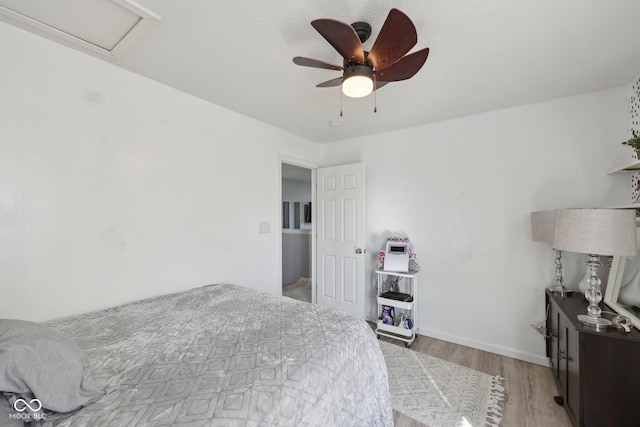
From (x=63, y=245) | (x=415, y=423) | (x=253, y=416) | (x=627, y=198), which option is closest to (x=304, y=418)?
(x=253, y=416)

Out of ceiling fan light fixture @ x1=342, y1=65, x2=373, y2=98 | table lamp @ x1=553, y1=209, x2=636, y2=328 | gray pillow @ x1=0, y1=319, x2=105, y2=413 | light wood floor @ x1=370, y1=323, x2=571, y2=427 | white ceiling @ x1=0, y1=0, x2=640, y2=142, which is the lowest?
light wood floor @ x1=370, y1=323, x2=571, y2=427

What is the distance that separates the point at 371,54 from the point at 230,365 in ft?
5.21

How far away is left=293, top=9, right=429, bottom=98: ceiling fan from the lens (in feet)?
3.77

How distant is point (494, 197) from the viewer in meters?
2.63

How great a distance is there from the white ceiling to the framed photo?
47.9 inches

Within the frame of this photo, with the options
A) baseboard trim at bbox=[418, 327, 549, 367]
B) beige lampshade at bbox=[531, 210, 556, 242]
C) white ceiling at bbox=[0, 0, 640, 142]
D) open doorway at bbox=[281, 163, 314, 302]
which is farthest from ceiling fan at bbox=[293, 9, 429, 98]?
open doorway at bbox=[281, 163, 314, 302]

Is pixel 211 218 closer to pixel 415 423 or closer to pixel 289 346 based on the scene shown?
pixel 289 346

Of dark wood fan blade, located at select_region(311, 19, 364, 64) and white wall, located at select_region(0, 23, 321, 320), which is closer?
dark wood fan blade, located at select_region(311, 19, 364, 64)

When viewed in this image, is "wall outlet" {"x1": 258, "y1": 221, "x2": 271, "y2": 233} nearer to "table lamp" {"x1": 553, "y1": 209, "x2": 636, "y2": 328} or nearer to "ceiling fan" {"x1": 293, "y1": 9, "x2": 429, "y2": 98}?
"ceiling fan" {"x1": 293, "y1": 9, "x2": 429, "y2": 98}

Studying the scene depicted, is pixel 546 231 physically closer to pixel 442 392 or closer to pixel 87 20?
pixel 442 392

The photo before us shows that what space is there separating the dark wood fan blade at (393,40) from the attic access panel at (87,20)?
45.2 inches

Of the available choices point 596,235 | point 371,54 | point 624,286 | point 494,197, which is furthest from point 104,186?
point 624,286

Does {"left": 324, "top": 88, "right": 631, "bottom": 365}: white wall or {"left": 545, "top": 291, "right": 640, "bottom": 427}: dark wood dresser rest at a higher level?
{"left": 324, "top": 88, "right": 631, "bottom": 365}: white wall

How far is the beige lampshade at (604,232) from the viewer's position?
4.76ft
